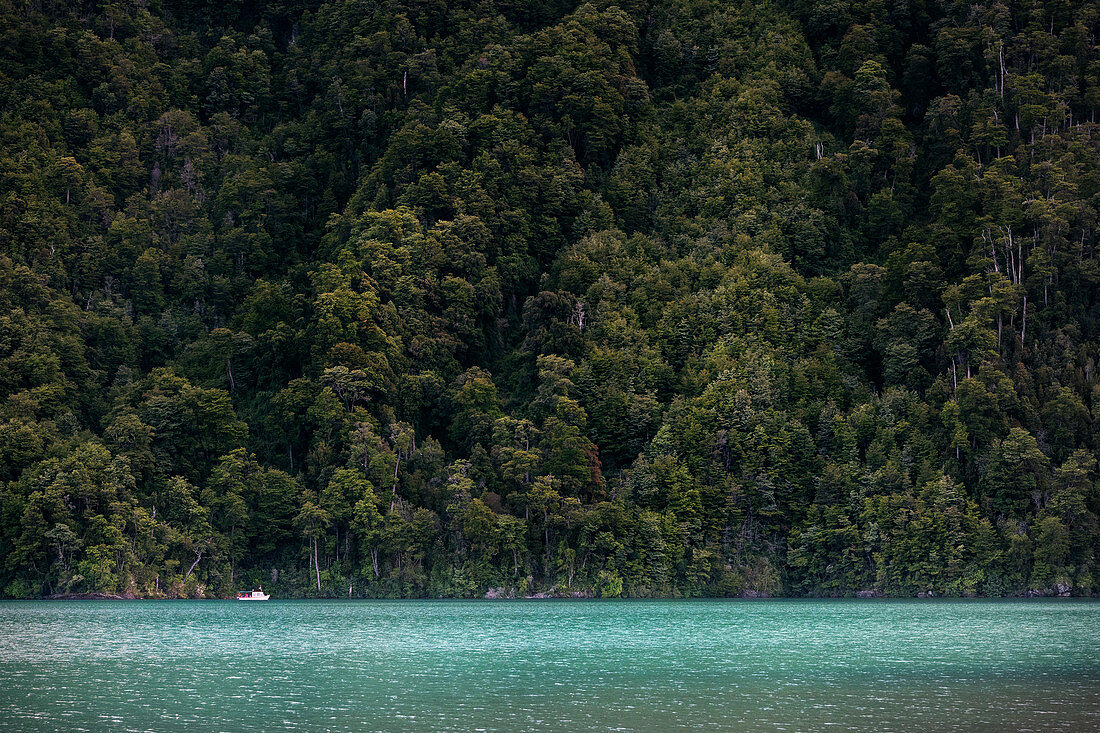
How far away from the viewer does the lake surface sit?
37.4 meters

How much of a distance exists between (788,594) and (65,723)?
88.0 meters

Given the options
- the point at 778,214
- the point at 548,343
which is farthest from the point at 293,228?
the point at 778,214

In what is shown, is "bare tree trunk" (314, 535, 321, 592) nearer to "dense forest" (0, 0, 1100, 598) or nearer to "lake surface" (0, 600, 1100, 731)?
"dense forest" (0, 0, 1100, 598)

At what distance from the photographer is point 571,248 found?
506 ft

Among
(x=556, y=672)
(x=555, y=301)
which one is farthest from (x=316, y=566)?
(x=556, y=672)

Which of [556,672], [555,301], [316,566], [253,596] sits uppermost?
[555,301]

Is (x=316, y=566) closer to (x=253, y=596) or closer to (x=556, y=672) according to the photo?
(x=253, y=596)

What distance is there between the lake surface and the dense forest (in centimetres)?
2744

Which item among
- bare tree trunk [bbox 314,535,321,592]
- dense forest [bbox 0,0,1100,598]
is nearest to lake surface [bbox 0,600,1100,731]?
dense forest [bbox 0,0,1100,598]

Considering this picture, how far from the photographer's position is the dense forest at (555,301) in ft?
371

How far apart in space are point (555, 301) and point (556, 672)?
88419 mm

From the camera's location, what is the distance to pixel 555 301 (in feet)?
446

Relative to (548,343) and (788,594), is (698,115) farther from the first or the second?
(788,594)

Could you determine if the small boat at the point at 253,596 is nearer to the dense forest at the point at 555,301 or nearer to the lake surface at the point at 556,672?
the dense forest at the point at 555,301
